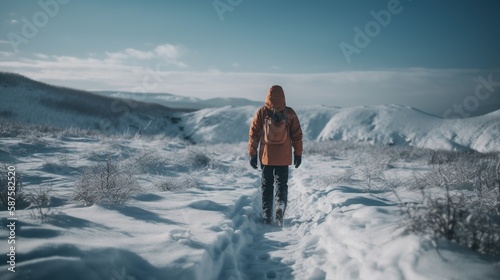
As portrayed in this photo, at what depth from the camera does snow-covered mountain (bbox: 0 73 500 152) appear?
20.6m

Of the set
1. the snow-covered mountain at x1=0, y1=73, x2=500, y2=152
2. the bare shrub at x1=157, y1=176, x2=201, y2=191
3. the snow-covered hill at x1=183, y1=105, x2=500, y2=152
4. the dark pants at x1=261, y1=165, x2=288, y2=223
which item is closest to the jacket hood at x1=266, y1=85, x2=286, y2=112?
the dark pants at x1=261, y1=165, x2=288, y2=223

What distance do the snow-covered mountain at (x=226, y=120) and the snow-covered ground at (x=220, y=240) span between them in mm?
14797

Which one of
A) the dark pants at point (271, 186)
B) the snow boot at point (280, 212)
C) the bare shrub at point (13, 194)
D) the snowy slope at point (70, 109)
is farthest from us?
the snowy slope at point (70, 109)

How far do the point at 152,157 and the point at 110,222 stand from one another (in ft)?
13.7

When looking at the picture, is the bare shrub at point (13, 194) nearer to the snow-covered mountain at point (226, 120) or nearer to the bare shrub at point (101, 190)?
the bare shrub at point (101, 190)

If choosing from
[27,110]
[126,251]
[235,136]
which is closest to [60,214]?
[126,251]

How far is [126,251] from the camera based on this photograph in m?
2.24

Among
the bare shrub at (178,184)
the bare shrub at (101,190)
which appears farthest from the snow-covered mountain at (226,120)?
the bare shrub at (101,190)

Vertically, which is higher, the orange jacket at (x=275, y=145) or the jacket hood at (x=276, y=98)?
the jacket hood at (x=276, y=98)

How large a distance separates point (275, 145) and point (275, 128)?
0.98 feet

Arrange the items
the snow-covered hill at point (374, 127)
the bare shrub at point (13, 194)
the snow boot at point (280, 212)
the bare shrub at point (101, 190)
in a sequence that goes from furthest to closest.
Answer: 1. the snow-covered hill at point (374, 127)
2. the snow boot at point (280, 212)
3. the bare shrub at point (101, 190)
4. the bare shrub at point (13, 194)

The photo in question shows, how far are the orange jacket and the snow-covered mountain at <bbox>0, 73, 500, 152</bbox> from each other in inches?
577

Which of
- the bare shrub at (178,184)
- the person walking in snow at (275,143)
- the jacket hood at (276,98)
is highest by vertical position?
the jacket hood at (276,98)

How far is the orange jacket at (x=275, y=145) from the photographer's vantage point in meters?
4.32
